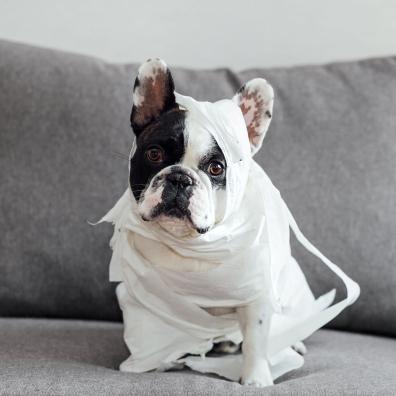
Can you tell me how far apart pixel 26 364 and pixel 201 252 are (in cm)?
34

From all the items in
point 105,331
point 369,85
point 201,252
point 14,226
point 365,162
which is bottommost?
point 105,331

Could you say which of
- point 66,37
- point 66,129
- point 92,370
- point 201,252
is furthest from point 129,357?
point 66,37

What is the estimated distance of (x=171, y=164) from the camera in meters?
1.23

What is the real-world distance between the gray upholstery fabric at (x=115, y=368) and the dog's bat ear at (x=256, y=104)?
0.43m

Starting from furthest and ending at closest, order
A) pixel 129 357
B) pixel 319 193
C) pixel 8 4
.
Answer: pixel 8 4 → pixel 319 193 → pixel 129 357

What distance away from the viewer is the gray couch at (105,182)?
1.63 m

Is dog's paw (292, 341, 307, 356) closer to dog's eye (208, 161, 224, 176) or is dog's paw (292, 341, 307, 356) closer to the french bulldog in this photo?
the french bulldog

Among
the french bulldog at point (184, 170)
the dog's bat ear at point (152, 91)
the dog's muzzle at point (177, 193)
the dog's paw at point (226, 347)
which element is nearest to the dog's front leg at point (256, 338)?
the french bulldog at point (184, 170)

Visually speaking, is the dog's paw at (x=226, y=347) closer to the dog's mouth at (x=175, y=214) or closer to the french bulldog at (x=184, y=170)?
the french bulldog at (x=184, y=170)

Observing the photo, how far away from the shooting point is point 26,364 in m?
1.24

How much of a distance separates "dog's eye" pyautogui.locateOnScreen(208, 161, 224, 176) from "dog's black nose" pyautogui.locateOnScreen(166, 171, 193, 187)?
0.05 meters

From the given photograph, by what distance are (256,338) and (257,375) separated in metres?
0.06

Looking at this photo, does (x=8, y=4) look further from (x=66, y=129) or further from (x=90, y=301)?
(x=90, y=301)

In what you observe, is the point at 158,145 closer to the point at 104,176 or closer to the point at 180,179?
the point at 180,179
